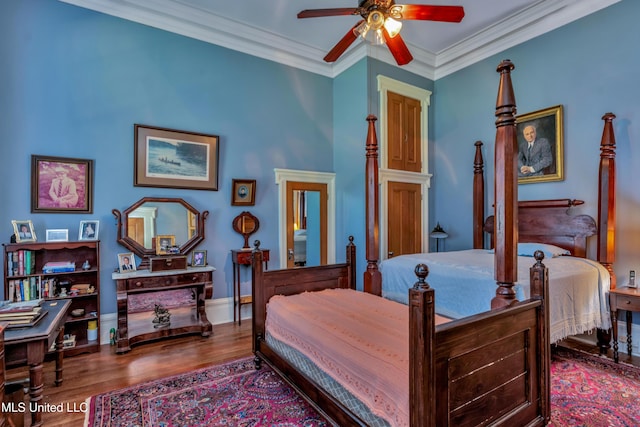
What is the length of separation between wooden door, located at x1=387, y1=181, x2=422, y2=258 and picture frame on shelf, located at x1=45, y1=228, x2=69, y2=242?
3788mm


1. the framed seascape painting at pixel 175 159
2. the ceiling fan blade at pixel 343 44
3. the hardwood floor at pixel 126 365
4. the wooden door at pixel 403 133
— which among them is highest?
Answer: the ceiling fan blade at pixel 343 44

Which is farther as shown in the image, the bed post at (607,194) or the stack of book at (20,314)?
the bed post at (607,194)

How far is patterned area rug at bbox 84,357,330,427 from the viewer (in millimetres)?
2129

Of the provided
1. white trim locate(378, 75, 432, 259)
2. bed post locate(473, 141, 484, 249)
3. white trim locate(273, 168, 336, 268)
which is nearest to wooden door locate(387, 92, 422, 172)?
white trim locate(378, 75, 432, 259)

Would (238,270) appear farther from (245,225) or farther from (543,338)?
(543,338)

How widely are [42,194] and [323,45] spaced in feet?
12.8

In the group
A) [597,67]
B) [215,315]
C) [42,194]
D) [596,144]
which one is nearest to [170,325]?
[215,315]

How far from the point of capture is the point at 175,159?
155 inches

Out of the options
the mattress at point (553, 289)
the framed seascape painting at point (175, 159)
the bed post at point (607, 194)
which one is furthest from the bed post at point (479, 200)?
the framed seascape painting at point (175, 159)

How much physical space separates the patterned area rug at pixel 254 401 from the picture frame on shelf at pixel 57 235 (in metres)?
1.67

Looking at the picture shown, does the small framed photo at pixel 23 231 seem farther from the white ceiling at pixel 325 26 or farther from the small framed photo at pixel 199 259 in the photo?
the white ceiling at pixel 325 26

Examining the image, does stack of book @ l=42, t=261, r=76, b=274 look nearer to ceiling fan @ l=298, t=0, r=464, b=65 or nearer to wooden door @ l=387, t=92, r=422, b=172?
ceiling fan @ l=298, t=0, r=464, b=65

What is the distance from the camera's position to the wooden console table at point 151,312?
329 centimetres

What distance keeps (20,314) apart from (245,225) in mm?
2503
